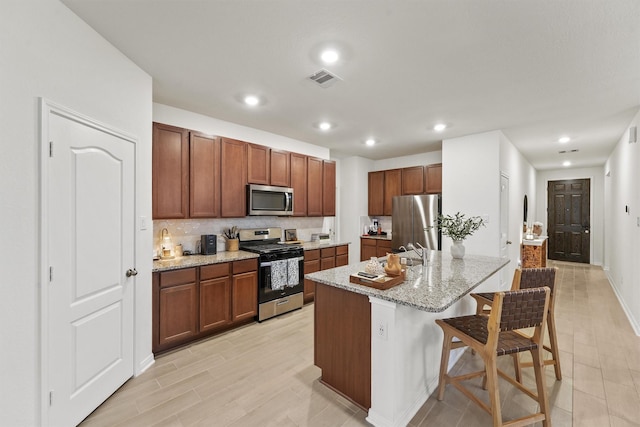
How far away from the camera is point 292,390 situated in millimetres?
2180

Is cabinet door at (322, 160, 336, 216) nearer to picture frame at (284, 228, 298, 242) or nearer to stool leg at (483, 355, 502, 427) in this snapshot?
picture frame at (284, 228, 298, 242)

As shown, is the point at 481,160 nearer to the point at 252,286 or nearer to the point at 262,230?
the point at 262,230

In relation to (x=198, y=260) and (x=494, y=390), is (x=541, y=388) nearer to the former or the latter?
(x=494, y=390)

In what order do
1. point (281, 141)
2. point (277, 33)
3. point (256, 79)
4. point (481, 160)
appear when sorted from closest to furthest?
point (277, 33), point (256, 79), point (481, 160), point (281, 141)

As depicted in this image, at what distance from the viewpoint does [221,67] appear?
91.0 inches

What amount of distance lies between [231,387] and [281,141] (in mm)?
3371

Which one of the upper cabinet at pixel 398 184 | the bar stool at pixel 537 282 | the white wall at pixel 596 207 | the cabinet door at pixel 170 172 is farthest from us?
the white wall at pixel 596 207

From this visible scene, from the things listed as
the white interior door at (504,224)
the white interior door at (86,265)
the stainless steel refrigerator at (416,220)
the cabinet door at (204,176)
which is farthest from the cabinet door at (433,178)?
the white interior door at (86,265)

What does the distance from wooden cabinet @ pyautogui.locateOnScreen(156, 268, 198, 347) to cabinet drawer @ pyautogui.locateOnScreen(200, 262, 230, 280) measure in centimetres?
10

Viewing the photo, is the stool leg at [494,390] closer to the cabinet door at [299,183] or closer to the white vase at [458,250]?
the white vase at [458,250]

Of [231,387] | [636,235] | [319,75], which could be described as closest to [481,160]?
[636,235]

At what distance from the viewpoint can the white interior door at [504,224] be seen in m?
4.11

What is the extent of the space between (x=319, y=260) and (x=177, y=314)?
2121mm

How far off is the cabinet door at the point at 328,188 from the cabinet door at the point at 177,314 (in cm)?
263
